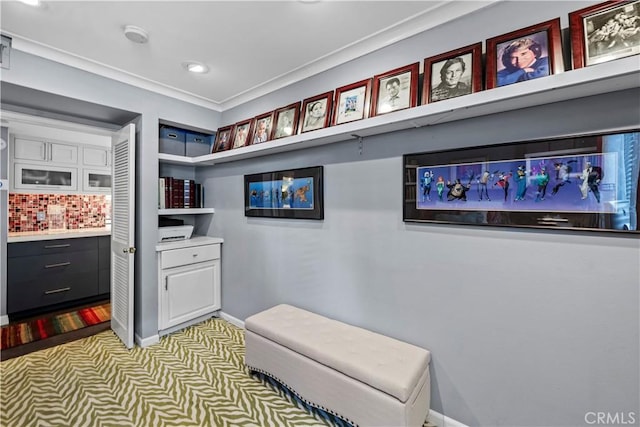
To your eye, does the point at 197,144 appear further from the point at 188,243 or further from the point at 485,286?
the point at 485,286

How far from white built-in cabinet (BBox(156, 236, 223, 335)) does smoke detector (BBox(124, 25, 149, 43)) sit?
5.51 feet

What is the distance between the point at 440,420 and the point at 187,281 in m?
2.43

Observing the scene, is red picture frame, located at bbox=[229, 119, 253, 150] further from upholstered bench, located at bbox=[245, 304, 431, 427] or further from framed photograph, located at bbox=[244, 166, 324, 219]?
upholstered bench, located at bbox=[245, 304, 431, 427]

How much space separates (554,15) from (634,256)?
3.73 feet

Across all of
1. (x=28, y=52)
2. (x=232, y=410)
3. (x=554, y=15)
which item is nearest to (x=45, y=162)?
(x=28, y=52)

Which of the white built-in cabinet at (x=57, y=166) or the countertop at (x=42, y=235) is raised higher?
the white built-in cabinet at (x=57, y=166)

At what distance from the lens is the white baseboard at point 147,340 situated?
8.52ft

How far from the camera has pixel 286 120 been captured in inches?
94.1

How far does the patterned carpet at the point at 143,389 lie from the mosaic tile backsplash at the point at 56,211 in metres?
2.28

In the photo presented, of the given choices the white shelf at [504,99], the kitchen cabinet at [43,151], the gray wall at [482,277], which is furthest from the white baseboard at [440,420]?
the kitchen cabinet at [43,151]

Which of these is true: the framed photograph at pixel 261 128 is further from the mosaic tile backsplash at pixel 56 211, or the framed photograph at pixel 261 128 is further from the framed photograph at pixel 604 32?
the mosaic tile backsplash at pixel 56 211

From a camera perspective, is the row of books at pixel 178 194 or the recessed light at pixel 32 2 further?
the row of books at pixel 178 194

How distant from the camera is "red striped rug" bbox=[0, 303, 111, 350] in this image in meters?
2.77

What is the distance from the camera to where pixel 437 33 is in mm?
1671
